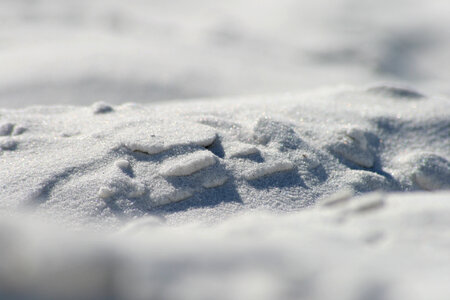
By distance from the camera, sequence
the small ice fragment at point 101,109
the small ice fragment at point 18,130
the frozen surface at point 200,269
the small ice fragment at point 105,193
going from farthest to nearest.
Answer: the small ice fragment at point 101,109 < the small ice fragment at point 18,130 < the small ice fragment at point 105,193 < the frozen surface at point 200,269

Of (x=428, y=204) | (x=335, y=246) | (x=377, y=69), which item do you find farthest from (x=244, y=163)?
(x=377, y=69)

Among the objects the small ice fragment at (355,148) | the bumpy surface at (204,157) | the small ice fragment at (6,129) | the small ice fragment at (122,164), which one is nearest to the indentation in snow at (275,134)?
the bumpy surface at (204,157)

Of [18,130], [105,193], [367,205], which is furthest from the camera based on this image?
[18,130]

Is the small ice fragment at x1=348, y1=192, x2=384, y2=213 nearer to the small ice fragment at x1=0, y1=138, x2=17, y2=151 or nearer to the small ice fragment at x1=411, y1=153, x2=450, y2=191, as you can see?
the small ice fragment at x1=411, y1=153, x2=450, y2=191

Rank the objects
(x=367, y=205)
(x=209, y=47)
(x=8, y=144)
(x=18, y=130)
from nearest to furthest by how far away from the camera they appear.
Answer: (x=367, y=205), (x=8, y=144), (x=18, y=130), (x=209, y=47)

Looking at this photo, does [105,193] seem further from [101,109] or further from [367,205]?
[367,205]

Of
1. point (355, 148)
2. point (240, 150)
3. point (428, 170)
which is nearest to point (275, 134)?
point (240, 150)

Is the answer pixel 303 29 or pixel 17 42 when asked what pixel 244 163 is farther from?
pixel 303 29

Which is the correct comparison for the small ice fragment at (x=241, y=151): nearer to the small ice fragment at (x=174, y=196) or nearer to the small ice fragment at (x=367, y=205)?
the small ice fragment at (x=174, y=196)

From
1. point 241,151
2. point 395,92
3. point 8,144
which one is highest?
point 395,92
